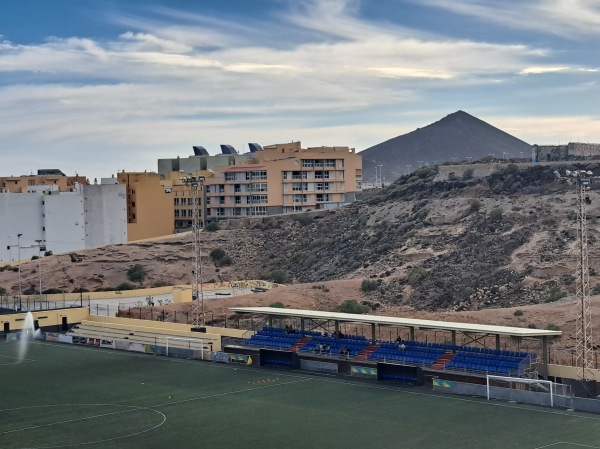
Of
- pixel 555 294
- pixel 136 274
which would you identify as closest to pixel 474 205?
pixel 555 294

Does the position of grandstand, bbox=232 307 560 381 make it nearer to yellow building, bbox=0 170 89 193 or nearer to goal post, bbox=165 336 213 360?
goal post, bbox=165 336 213 360

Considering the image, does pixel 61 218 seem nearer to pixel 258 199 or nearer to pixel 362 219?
pixel 258 199

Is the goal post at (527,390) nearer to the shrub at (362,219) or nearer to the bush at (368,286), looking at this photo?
the bush at (368,286)

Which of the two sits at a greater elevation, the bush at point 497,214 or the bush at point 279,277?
the bush at point 497,214

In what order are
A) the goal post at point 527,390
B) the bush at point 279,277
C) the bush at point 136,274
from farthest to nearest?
1. the bush at point 279,277
2. the bush at point 136,274
3. the goal post at point 527,390

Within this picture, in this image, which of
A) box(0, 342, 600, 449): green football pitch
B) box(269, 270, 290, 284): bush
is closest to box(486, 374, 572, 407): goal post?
box(0, 342, 600, 449): green football pitch

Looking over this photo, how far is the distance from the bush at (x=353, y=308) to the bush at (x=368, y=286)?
7.66 metres

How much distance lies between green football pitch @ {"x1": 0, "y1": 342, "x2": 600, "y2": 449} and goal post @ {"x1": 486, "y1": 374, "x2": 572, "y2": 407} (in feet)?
2.84

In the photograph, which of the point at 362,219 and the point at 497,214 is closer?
the point at 497,214

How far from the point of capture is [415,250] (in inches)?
3804

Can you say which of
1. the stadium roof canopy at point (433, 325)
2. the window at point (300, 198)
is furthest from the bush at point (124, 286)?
the stadium roof canopy at point (433, 325)

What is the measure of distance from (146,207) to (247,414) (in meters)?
89.7

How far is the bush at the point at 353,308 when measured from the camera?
70000 mm

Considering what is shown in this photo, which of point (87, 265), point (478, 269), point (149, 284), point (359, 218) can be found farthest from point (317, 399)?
point (359, 218)
